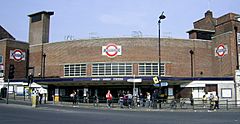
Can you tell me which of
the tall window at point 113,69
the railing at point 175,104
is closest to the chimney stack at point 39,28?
the tall window at point 113,69

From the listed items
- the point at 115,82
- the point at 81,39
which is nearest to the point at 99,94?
Result: the point at 115,82

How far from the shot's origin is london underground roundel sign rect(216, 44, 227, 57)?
4384cm

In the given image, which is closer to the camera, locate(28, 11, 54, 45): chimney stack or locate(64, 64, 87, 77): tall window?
locate(64, 64, 87, 77): tall window

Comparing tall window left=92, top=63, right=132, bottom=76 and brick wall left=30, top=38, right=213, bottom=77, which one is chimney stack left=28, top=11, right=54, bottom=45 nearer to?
brick wall left=30, top=38, right=213, bottom=77

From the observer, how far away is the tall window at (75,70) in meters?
44.8

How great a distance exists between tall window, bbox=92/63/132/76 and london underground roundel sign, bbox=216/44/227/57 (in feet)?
40.5

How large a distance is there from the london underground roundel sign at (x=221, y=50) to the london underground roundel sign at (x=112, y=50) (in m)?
13.5

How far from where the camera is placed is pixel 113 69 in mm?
43531

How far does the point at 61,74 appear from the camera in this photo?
4650 cm

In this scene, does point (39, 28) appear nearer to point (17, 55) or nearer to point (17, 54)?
point (17, 54)

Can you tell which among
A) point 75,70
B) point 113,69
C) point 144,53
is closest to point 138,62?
point 144,53

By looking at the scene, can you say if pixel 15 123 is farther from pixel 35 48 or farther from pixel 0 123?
pixel 35 48

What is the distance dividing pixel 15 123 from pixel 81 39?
31811 millimetres

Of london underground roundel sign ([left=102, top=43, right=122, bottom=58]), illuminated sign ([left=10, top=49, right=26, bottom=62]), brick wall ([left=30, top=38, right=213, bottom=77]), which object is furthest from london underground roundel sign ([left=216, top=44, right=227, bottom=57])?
illuminated sign ([left=10, top=49, right=26, bottom=62])
